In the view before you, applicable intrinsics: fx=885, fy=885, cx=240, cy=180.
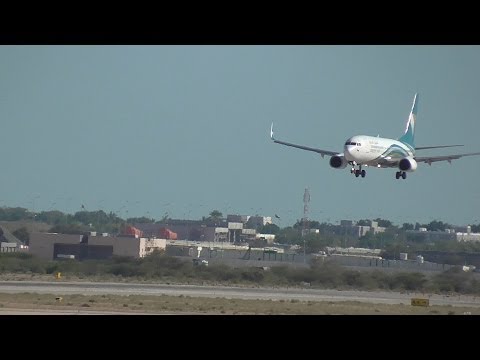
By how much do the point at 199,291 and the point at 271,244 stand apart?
35.1 meters

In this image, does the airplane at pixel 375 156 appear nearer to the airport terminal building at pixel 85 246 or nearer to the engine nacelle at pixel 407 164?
the engine nacelle at pixel 407 164

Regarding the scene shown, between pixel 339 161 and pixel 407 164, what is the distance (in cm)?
342

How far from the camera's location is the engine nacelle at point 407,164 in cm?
4431

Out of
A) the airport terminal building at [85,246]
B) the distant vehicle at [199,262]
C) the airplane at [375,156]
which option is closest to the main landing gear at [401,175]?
the airplane at [375,156]

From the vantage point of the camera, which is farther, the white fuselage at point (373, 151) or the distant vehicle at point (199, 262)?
the distant vehicle at point (199, 262)

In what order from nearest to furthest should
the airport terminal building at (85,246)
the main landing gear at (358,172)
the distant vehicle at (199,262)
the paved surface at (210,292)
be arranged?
the paved surface at (210,292), the main landing gear at (358,172), the distant vehicle at (199,262), the airport terminal building at (85,246)

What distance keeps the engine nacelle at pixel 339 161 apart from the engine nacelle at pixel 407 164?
9.08 feet

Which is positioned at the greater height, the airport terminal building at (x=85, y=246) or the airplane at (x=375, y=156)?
the airplane at (x=375, y=156)

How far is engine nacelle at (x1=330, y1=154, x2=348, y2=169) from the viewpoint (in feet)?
145

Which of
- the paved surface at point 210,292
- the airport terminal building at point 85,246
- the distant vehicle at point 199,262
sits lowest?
the paved surface at point 210,292

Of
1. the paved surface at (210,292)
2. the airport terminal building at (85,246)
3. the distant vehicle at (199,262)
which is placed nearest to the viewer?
the paved surface at (210,292)

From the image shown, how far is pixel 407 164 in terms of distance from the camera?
44.5 metres
